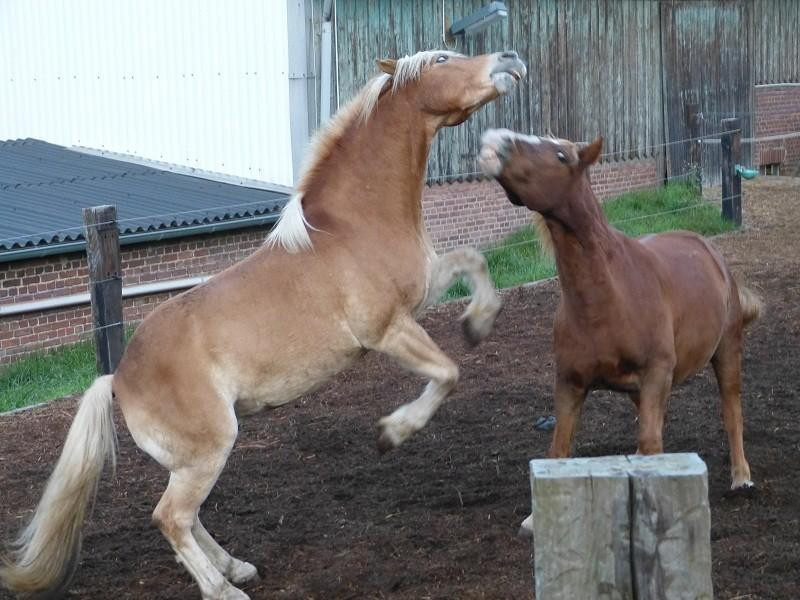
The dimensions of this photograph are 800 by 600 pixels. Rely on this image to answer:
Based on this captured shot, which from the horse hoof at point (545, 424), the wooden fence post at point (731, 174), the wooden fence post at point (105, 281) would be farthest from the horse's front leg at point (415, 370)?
the wooden fence post at point (731, 174)

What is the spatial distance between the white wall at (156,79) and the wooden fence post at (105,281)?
5.01 meters

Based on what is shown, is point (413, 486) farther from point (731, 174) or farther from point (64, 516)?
point (731, 174)

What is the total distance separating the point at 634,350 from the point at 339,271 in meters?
1.40

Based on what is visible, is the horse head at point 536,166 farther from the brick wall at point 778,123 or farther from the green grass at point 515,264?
the brick wall at point 778,123

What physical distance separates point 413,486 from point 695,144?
41.6 ft

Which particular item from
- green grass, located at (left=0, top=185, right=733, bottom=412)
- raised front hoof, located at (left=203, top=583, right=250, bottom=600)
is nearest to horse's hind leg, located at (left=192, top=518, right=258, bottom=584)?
raised front hoof, located at (left=203, top=583, right=250, bottom=600)

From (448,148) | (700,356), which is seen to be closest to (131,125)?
(448,148)

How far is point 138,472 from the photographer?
6.64m

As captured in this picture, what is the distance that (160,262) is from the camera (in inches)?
463

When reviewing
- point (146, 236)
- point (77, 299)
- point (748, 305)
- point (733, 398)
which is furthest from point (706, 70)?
point (733, 398)

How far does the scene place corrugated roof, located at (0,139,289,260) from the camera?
11039 mm

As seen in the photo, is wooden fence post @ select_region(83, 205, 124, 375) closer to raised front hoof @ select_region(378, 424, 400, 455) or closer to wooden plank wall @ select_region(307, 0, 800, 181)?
raised front hoof @ select_region(378, 424, 400, 455)

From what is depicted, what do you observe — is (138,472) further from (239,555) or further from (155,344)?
(155,344)

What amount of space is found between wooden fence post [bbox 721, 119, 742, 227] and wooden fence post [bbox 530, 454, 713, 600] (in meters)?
12.1
